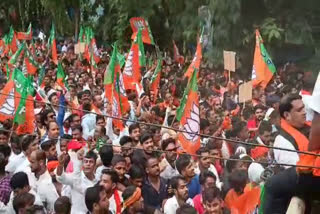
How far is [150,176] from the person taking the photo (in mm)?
5578

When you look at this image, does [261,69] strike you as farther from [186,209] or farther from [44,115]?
[186,209]

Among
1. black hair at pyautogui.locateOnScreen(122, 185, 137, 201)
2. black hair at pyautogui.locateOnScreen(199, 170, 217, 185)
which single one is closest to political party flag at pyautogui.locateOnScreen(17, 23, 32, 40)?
black hair at pyautogui.locateOnScreen(199, 170, 217, 185)

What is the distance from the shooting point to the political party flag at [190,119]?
6027 millimetres

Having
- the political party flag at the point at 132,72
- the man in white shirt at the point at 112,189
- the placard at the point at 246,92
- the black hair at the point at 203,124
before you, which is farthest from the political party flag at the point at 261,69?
the man in white shirt at the point at 112,189

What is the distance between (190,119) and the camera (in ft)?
21.1

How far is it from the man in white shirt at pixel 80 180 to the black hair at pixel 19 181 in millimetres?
349

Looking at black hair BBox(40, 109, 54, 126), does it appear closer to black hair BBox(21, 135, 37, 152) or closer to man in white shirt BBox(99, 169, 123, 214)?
black hair BBox(21, 135, 37, 152)

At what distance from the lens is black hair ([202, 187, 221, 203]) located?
4.74m

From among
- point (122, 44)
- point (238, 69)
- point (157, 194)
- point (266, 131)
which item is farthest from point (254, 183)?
point (122, 44)

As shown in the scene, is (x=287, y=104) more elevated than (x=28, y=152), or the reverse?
(x=287, y=104)

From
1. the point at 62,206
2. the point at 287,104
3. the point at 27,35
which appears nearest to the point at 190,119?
the point at 62,206

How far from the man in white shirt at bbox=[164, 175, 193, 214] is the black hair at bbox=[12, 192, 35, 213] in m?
0.95

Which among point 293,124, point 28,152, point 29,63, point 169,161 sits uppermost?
point 293,124

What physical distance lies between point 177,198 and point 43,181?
1162mm
